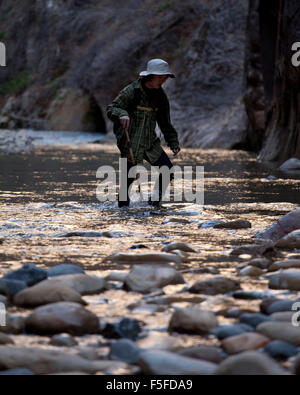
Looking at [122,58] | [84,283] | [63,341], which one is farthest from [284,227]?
[122,58]

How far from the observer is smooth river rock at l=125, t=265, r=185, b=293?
3244 millimetres

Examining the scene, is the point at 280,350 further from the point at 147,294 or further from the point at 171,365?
the point at 147,294

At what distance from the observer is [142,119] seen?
654cm

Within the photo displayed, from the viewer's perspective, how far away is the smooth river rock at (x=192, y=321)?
8.64 ft

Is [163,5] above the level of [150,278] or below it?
above

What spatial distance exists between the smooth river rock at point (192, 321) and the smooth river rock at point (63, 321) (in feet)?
1.00

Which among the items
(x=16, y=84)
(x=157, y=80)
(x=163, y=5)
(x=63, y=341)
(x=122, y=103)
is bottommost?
(x=63, y=341)

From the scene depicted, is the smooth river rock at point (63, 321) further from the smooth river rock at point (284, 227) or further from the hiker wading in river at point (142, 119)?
the hiker wading in river at point (142, 119)

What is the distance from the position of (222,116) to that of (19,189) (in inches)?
563

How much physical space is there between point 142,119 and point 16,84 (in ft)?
125

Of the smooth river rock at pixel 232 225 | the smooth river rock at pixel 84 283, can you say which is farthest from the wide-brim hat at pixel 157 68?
the smooth river rock at pixel 84 283

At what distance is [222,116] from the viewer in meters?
21.8

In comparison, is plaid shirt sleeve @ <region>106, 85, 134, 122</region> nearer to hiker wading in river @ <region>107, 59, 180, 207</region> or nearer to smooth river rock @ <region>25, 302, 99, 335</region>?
hiker wading in river @ <region>107, 59, 180, 207</region>
